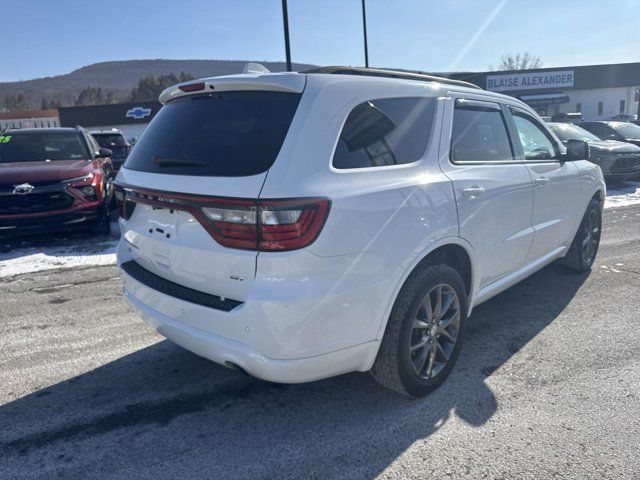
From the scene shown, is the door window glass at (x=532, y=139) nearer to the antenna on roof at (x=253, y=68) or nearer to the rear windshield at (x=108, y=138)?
the antenna on roof at (x=253, y=68)

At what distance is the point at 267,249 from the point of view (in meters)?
2.26

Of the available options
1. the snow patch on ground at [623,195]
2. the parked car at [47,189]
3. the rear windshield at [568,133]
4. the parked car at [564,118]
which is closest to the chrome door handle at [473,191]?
the parked car at [47,189]

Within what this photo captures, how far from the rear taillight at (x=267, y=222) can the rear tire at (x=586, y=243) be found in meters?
3.96

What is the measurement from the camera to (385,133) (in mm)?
2766

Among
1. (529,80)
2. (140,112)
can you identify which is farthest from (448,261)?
(529,80)

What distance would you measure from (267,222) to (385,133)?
3.15 ft

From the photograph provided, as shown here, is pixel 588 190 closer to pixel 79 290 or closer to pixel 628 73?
pixel 79 290

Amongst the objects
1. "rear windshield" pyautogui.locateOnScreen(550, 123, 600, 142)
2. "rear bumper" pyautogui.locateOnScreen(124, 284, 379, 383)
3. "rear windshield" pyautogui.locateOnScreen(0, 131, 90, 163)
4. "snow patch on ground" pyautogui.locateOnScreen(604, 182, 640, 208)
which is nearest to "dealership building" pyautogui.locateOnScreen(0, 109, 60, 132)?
"rear windshield" pyautogui.locateOnScreen(0, 131, 90, 163)

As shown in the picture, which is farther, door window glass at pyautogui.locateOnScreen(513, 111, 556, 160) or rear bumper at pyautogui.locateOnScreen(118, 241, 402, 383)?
door window glass at pyautogui.locateOnScreen(513, 111, 556, 160)

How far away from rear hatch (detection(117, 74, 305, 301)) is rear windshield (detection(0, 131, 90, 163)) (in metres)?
5.68

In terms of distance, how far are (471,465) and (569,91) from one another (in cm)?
4647

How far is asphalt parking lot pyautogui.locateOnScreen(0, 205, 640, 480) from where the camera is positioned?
8.11ft

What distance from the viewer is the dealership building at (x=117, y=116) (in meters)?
36.2

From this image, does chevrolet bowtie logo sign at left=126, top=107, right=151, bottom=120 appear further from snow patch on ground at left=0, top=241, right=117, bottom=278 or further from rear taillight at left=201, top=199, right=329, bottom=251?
rear taillight at left=201, top=199, right=329, bottom=251
